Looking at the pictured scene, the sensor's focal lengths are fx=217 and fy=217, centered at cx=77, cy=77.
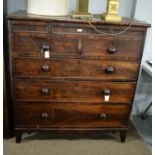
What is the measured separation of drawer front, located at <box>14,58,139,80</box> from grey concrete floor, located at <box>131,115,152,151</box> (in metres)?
0.74

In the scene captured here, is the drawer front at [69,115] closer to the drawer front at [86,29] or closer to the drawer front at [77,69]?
the drawer front at [77,69]

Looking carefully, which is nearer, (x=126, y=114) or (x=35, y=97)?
(x=35, y=97)

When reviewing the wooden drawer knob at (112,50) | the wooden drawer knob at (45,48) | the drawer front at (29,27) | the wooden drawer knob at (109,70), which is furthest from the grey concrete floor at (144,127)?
the drawer front at (29,27)

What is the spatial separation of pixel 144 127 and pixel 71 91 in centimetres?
105

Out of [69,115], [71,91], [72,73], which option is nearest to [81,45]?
[72,73]

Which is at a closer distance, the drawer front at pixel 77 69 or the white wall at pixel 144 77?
the drawer front at pixel 77 69

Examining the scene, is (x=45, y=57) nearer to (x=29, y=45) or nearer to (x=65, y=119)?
(x=29, y=45)

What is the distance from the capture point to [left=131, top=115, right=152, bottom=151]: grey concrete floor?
216 centimetres

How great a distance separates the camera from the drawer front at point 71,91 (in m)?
1.73

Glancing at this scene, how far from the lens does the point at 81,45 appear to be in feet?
5.39

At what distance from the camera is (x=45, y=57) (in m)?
1.65

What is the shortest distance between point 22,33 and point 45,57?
0.24m

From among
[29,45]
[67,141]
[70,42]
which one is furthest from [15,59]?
[67,141]

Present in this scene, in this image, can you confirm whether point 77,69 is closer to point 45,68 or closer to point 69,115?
point 45,68
